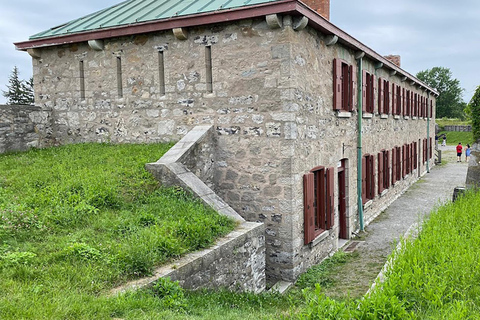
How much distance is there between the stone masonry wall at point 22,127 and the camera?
9.38m

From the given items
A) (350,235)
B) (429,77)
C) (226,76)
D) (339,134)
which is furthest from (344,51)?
(429,77)

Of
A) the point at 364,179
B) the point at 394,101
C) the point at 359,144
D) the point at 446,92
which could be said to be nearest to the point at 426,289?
the point at 359,144

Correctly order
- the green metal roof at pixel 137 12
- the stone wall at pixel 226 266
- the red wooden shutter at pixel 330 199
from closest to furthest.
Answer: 1. the stone wall at pixel 226 266
2. the green metal roof at pixel 137 12
3. the red wooden shutter at pixel 330 199

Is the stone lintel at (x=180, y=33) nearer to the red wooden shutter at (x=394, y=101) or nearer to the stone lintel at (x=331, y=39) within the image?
the stone lintel at (x=331, y=39)

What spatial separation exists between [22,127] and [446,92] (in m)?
74.1

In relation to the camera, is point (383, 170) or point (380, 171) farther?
point (383, 170)

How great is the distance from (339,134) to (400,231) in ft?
11.6

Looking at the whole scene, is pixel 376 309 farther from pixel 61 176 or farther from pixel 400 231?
pixel 400 231

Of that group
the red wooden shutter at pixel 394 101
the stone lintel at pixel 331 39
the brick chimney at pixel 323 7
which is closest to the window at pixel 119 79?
the stone lintel at pixel 331 39

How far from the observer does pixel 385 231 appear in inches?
446

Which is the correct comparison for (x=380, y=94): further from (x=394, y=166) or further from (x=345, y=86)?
(x=345, y=86)

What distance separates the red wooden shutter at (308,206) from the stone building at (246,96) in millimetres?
40

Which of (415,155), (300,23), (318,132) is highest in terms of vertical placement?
(300,23)

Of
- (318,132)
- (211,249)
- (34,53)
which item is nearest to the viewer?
(211,249)
